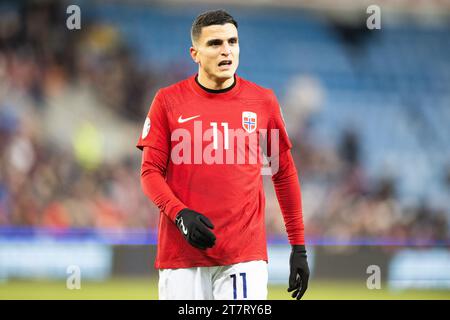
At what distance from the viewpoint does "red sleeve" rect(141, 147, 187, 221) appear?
4.13m

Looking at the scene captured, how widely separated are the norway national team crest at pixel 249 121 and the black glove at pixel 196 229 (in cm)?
62

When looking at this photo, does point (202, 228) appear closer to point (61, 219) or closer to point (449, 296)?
point (449, 296)

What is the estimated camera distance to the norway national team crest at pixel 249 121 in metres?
4.33

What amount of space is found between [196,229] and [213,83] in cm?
92

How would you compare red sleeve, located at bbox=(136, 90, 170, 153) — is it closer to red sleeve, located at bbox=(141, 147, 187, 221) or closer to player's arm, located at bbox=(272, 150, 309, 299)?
red sleeve, located at bbox=(141, 147, 187, 221)

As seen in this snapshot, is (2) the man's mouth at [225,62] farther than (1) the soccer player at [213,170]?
Yes

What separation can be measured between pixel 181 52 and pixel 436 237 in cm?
608

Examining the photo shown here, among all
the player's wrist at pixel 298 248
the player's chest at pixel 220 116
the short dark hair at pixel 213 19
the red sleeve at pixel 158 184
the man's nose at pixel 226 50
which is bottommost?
the player's wrist at pixel 298 248

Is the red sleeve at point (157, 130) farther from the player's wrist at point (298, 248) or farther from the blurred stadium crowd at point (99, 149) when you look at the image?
the blurred stadium crowd at point (99, 149)

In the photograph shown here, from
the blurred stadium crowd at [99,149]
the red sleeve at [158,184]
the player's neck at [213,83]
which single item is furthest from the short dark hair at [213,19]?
the blurred stadium crowd at [99,149]

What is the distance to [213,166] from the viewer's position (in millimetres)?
4246

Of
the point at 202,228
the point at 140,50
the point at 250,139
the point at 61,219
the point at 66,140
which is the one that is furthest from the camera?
the point at 140,50

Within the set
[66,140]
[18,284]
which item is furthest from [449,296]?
[66,140]

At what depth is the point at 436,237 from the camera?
14680mm
